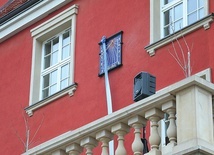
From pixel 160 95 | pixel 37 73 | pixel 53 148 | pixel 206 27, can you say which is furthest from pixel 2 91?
pixel 160 95

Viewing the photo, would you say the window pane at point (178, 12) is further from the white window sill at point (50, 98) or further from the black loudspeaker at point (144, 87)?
the black loudspeaker at point (144, 87)

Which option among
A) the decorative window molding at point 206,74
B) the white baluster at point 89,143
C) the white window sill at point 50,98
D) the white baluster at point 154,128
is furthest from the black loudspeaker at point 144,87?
the white window sill at point 50,98

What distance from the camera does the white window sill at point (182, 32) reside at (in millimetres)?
14938

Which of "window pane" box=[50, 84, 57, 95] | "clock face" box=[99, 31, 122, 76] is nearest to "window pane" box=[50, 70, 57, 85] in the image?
"window pane" box=[50, 84, 57, 95]

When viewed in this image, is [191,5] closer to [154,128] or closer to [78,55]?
[78,55]

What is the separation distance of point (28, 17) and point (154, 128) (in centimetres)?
917

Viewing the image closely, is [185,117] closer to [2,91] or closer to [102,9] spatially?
[102,9]

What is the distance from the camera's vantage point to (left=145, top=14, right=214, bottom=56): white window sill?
49.0 feet

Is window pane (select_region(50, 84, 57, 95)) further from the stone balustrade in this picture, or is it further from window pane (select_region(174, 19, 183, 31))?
the stone balustrade

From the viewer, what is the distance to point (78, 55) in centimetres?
1781

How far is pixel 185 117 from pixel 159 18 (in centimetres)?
620

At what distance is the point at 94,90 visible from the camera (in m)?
17.0

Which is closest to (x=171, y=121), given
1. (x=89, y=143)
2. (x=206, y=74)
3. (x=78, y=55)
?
(x=89, y=143)

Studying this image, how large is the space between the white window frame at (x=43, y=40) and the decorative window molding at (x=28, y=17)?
0.23 m
